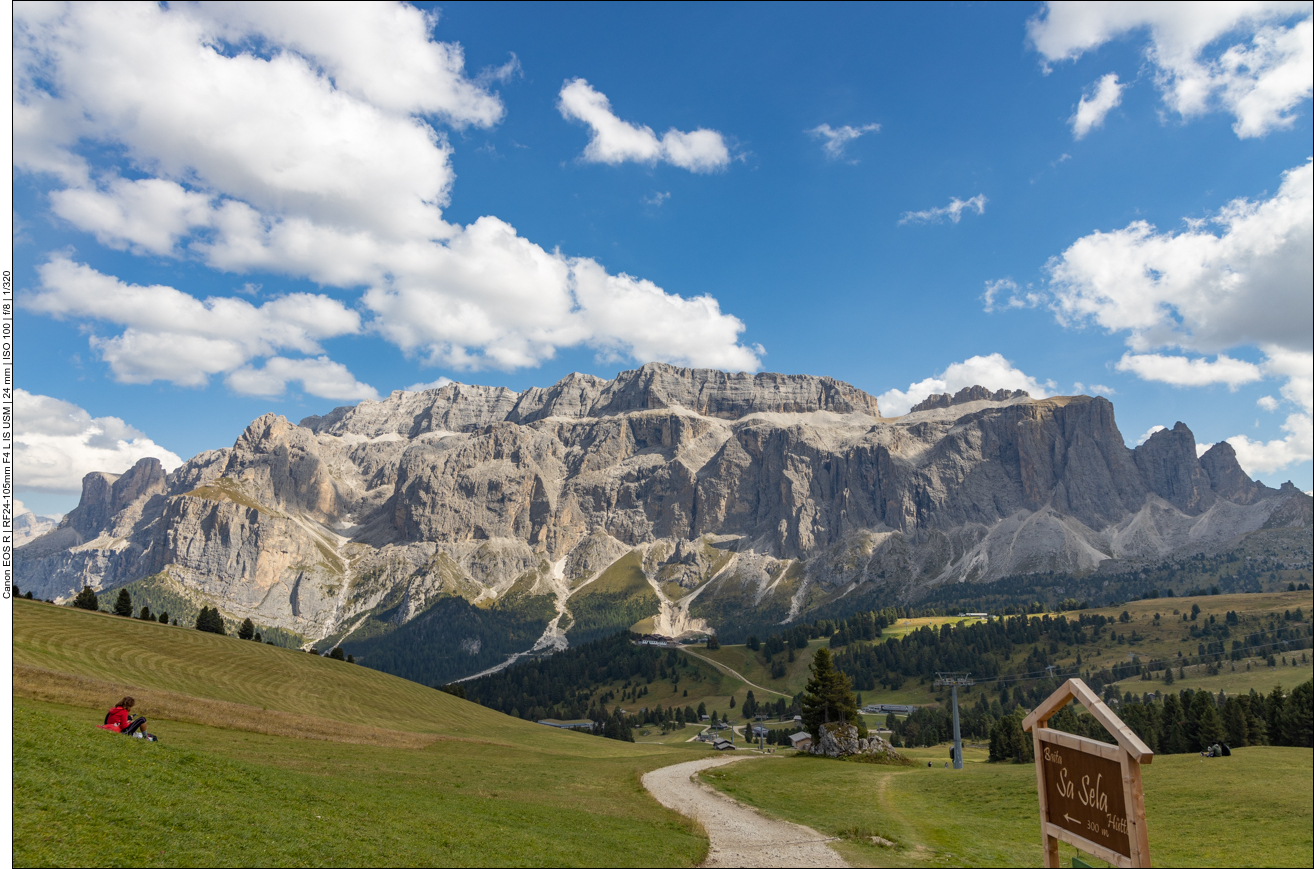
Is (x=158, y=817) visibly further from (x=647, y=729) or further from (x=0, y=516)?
(x=647, y=729)

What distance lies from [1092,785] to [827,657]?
83.6m

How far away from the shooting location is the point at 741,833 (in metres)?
33.3

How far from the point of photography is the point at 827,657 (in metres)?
93.1

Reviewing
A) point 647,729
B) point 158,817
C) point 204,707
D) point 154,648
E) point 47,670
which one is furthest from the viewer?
point 647,729

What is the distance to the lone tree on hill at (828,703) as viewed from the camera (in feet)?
286

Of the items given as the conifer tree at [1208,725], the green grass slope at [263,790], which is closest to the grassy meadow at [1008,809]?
the green grass slope at [263,790]

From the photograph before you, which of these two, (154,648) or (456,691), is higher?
(154,648)

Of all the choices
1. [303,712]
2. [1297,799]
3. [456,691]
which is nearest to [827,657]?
[1297,799]

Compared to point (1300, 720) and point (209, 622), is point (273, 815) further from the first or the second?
point (209, 622)

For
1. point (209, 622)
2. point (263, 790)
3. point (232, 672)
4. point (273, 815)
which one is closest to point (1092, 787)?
point (273, 815)

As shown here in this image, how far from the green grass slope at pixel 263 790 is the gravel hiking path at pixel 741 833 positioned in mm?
1428

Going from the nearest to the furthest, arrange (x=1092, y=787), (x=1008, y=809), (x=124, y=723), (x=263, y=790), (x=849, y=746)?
1. (x=1092, y=787)
2. (x=263, y=790)
3. (x=124, y=723)
4. (x=1008, y=809)
5. (x=849, y=746)

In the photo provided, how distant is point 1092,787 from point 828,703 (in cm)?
7971

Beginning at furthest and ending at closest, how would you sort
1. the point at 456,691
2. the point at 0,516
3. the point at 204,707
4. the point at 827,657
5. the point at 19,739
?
the point at 456,691, the point at 827,657, the point at 204,707, the point at 19,739, the point at 0,516
